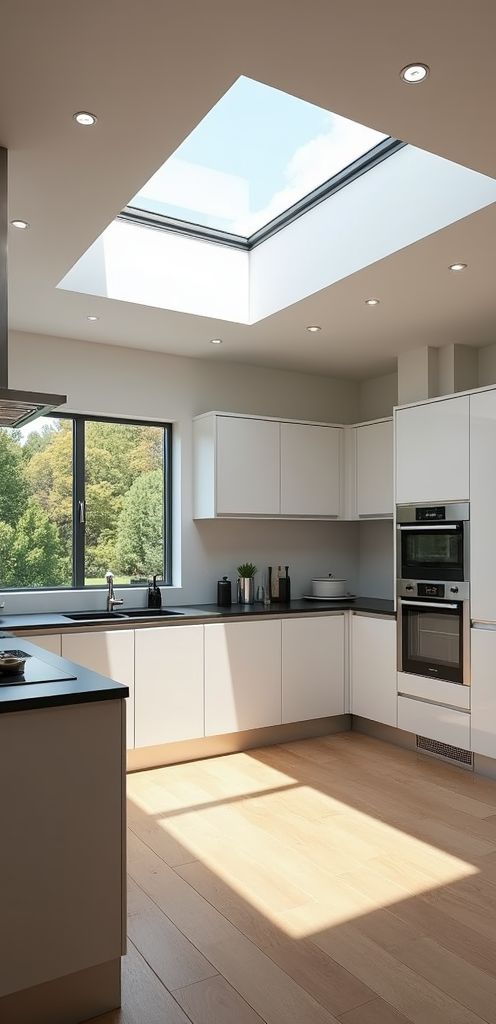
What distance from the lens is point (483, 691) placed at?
4.07 m

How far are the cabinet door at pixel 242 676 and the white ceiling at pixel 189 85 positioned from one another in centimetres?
218

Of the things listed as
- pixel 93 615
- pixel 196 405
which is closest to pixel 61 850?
pixel 93 615

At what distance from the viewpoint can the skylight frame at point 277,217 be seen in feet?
10.9

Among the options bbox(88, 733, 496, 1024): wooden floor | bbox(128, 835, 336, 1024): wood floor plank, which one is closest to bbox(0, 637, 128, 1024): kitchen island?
bbox(88, 733, 496, 1024): wooden floor

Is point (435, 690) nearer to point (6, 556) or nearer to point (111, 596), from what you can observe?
point (111, 596)

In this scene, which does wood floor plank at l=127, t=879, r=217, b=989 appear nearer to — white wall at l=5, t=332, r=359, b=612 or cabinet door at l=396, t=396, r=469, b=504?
white wall at l=5, t=332, r=359, b=612

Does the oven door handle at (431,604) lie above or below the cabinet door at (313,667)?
above

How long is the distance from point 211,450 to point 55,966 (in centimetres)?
330

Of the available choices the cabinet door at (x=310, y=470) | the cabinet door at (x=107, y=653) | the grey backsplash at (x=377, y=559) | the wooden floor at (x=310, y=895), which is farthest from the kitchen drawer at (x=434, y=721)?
the cabinet door at (x=107, y=653)

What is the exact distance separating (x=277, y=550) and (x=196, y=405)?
47.4 inches

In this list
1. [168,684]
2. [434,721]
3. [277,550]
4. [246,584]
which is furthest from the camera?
[277,550]

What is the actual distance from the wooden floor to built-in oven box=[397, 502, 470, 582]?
1.11 m

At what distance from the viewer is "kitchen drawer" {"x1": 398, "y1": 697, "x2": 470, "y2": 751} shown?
4.18 metres

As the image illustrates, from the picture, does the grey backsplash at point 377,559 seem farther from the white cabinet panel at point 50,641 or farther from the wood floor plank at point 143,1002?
the wood floor plank at point 143,1002
